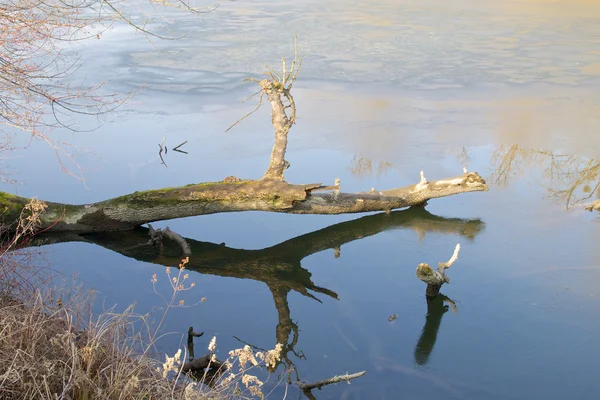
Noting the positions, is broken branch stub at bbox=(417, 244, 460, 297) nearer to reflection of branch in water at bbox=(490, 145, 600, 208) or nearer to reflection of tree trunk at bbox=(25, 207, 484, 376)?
reflection of tree trunk at bbox=(25, 207, 484, 376)

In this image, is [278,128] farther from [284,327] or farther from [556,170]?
[556,170]

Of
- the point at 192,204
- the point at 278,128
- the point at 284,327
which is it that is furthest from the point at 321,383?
the point at 278,128

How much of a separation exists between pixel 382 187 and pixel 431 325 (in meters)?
3.27

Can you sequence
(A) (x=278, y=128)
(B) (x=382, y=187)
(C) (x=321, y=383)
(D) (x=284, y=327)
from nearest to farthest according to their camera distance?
(C) (x=321, y=383) → (D) (x=284, y=327) → (A) (x=278, y=128) → (B) (x=382, y=187)

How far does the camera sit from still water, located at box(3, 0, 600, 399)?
624 cm

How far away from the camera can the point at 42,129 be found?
11.5 m

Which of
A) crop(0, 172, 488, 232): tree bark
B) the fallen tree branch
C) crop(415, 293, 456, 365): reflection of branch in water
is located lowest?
the fallen tree branch

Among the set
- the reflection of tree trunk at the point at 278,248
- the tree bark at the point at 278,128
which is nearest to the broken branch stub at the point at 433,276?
the reflection of tree trunk at the point at 278,248

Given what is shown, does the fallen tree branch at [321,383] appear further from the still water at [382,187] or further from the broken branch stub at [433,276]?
the broken branch stub at [433,276]

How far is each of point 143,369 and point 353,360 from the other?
2.33 meters

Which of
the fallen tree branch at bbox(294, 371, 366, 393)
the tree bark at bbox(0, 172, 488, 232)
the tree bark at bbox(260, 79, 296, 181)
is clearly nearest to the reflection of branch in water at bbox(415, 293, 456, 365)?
the fallen tree branch at bbox(294, 371, 366, 393)

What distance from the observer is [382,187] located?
9523mm

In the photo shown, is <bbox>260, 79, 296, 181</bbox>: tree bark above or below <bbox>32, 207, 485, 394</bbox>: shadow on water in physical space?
above

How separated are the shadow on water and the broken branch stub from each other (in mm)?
133
